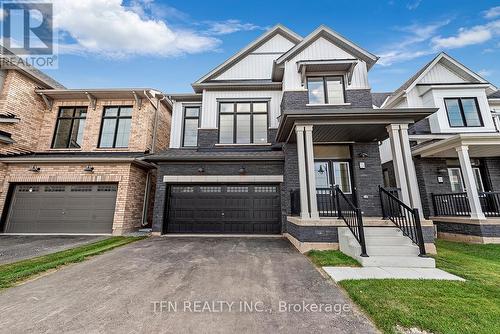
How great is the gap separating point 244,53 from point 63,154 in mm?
11020

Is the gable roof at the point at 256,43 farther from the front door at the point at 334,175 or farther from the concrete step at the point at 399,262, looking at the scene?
the concrete step at the point at 399,262

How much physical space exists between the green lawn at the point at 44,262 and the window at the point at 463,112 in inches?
642

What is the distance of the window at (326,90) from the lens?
856 centimetres

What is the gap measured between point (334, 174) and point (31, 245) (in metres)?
11.3

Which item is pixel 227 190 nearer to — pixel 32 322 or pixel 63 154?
pixel 32 322

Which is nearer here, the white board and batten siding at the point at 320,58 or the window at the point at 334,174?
the window at the point at 334,174

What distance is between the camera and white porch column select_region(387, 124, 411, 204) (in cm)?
618

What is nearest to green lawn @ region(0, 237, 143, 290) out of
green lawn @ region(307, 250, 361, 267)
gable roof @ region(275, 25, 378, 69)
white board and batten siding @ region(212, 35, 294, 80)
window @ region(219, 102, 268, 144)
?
green lawn @ region(307, 250, 361, 267)

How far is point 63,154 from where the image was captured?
10.2 m

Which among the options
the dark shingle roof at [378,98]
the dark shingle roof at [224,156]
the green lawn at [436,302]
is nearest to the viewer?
the green lawn at [436,302]

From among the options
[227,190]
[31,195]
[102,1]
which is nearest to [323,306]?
[227,190]

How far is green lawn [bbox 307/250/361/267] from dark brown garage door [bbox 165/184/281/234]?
3.13 meters

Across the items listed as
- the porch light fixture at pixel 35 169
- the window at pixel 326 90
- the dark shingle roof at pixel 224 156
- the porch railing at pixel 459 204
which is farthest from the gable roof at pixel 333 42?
the porch light fixture at pixel 35 169

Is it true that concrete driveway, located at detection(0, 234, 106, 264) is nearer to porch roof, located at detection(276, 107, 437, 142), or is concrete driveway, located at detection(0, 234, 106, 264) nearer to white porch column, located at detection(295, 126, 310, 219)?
white porch column, located at detection(295, 126, 310, 219)
